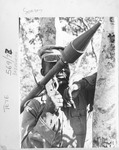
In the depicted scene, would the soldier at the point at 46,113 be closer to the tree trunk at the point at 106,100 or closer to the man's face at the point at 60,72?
the man's face at the point at 60,72

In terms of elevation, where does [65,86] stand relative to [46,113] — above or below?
above

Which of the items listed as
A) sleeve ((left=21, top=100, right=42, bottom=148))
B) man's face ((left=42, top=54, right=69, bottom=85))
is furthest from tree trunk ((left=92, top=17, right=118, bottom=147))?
sleeve ((left=21, top=100, right=42, bottom=148))

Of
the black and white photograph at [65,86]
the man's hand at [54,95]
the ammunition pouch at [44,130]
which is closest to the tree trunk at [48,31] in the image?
the black and white photograph at [65,86]

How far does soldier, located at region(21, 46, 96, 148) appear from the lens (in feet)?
3.65

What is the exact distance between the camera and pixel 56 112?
112 cm

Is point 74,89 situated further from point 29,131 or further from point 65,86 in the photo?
point 29,131

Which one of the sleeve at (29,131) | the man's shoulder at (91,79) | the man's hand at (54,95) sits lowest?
the sleeve at (29,131)

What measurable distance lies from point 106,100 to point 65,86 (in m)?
0.17

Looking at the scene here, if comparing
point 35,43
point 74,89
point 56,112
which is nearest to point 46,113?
point 56,112

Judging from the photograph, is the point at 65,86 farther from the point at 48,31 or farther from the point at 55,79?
the point at 48,31

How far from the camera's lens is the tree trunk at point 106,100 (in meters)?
1.12

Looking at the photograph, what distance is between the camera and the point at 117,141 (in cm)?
113

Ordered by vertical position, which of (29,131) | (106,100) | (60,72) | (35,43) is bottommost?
(29,131)

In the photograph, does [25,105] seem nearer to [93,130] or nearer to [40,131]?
[40,131]
